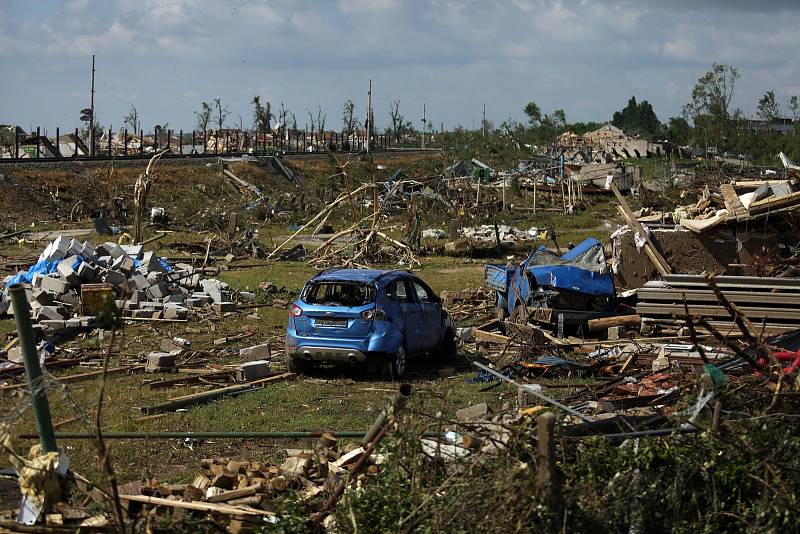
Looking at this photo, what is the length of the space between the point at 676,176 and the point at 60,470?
137 ft

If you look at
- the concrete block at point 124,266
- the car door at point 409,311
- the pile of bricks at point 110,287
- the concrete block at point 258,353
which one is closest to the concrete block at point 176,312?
the pile of bricks at point 110,287

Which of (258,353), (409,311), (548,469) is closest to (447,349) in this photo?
(409,311)

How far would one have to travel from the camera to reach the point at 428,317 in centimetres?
1576

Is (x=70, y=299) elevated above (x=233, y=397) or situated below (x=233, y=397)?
above

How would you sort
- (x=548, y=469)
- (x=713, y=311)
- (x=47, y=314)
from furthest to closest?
(x=47, y=314)
(x=713, y=311)
(x=548, y=469)

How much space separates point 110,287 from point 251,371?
20.1ft

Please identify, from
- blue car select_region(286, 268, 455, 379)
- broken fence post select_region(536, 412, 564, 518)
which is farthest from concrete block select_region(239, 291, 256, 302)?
broken fence post select_region(536, 412, 564, 518)

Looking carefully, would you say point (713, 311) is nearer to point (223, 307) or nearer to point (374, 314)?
point (374, 314)

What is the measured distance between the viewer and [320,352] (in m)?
14.1

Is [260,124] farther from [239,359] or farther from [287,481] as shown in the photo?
[287,481]

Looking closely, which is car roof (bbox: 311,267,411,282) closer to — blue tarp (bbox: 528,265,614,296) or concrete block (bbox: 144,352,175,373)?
concrete block (bbox: 144,352,175,373)

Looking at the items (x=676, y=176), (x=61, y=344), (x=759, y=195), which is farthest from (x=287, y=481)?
(x=676, y=176)

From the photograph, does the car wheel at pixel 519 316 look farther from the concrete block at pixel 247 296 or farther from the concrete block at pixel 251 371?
the concrete block at pixel 247 296

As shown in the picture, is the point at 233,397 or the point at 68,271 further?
the point at 68,271
